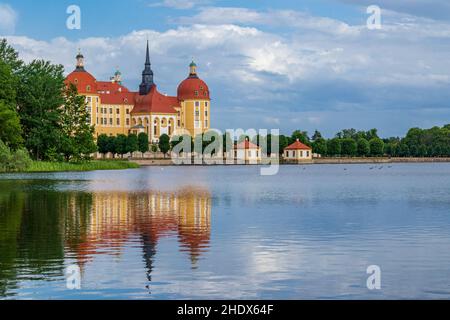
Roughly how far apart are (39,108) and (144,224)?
6749cm

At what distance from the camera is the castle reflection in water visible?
2158 centimetres

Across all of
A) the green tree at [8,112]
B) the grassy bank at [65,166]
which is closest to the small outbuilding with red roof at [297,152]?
the grassy bank at [65,166]

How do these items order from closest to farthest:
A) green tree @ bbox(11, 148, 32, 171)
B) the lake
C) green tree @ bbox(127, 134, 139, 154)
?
the lake < green tree @ bbox(11, 148, 32, 171) < green tree @ bbox(127, 134, 139, 154)

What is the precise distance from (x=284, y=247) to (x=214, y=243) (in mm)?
2145

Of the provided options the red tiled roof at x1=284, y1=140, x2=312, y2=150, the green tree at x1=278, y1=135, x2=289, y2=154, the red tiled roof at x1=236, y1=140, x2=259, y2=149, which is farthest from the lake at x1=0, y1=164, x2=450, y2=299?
the green tree at x1=278, y1=135, x2=289, y2=154

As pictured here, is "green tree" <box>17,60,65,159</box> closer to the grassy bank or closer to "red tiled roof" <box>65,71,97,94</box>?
the grassy bank

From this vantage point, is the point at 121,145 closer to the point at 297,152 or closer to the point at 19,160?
the point at 297,152

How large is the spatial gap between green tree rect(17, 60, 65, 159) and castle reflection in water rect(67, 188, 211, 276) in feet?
165

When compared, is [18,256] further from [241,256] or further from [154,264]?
[241,256]

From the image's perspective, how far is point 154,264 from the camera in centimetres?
1886

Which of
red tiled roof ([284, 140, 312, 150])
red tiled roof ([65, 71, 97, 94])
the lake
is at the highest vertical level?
red tiled roof ([65, 71, 97, 94])

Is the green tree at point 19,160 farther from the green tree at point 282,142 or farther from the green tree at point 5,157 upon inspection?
the green tree at point 282,142

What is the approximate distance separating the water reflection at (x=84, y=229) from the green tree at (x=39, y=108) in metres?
49.3

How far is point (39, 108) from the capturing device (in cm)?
9288
